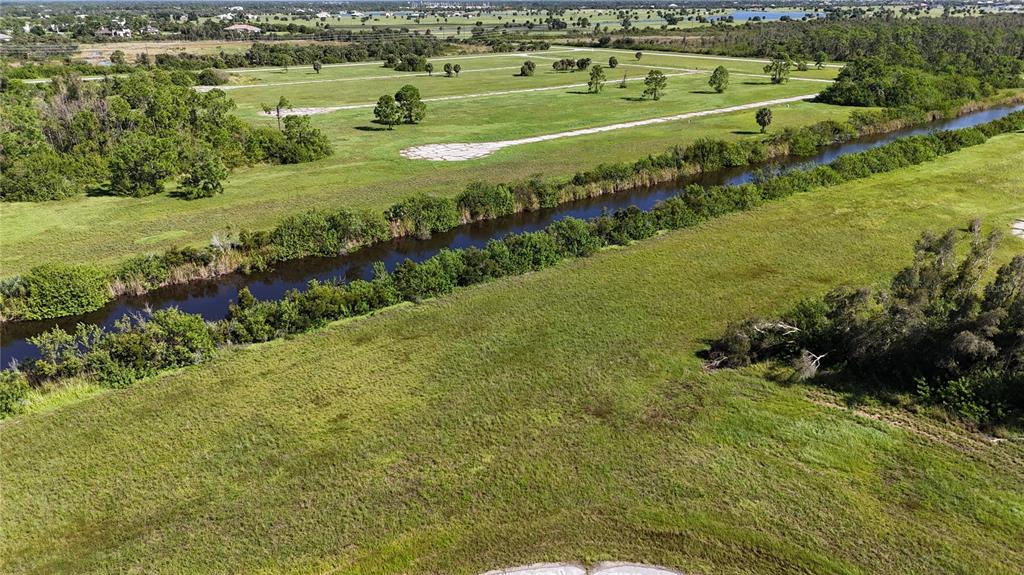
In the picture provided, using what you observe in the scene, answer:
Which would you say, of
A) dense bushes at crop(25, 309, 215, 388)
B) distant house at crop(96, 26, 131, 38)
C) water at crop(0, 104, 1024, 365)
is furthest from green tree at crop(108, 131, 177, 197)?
distant house at crop(96, 26, 131, 38)

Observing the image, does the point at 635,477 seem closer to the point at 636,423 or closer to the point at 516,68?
the point at 636,423

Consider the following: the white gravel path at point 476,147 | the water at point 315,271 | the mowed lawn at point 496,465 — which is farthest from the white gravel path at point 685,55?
the mowed lawn at point 496,465

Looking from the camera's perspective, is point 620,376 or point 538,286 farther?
point 538,286

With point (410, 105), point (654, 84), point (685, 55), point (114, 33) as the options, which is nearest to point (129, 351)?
point (410, 105)

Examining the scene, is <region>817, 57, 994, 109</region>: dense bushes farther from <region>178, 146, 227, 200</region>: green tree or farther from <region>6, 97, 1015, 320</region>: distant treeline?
<region>178, 146, 227, 200</region>: green tree

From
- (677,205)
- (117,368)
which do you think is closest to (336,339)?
(117,368)

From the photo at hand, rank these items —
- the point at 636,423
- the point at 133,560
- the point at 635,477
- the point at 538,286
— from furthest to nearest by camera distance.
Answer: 1. the point at 538,286
2. the point at 636,423
3. the point at 635,477
4. the point at 133,560

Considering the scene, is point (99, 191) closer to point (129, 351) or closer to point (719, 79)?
point (129, 351)
